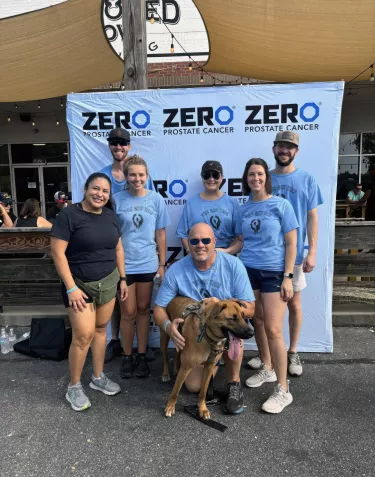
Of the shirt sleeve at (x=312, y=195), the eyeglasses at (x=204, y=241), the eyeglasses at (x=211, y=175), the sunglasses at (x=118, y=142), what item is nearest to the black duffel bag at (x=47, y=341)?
the sunglasses at (x=118, y=142)

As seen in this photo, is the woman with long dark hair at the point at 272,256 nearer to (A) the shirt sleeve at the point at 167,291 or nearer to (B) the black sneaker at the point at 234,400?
(B) the black sneaker at the point at 234,400

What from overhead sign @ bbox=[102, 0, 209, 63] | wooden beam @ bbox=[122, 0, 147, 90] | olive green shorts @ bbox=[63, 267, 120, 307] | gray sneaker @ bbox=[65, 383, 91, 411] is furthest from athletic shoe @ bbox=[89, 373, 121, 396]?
overhead sign @ bbox=[102, 0, 209, 63]

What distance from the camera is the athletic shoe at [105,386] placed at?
2973 millimetres

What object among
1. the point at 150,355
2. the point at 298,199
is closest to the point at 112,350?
the point at 150,355

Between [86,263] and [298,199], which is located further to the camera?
[298,199]

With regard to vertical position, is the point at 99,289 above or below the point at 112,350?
above

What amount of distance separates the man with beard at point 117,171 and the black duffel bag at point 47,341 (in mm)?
460

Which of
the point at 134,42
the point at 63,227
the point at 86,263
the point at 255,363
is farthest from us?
the point at 134,42

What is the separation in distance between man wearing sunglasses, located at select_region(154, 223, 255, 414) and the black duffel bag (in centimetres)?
151

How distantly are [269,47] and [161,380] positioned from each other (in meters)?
4.43

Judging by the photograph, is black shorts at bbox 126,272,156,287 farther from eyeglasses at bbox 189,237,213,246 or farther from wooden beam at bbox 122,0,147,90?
wooden beam at bbox 122,0,147,90

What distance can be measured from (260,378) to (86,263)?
1713mm

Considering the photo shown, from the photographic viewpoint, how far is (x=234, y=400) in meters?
2.72

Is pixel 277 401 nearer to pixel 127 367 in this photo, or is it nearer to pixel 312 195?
pixel 127 367
